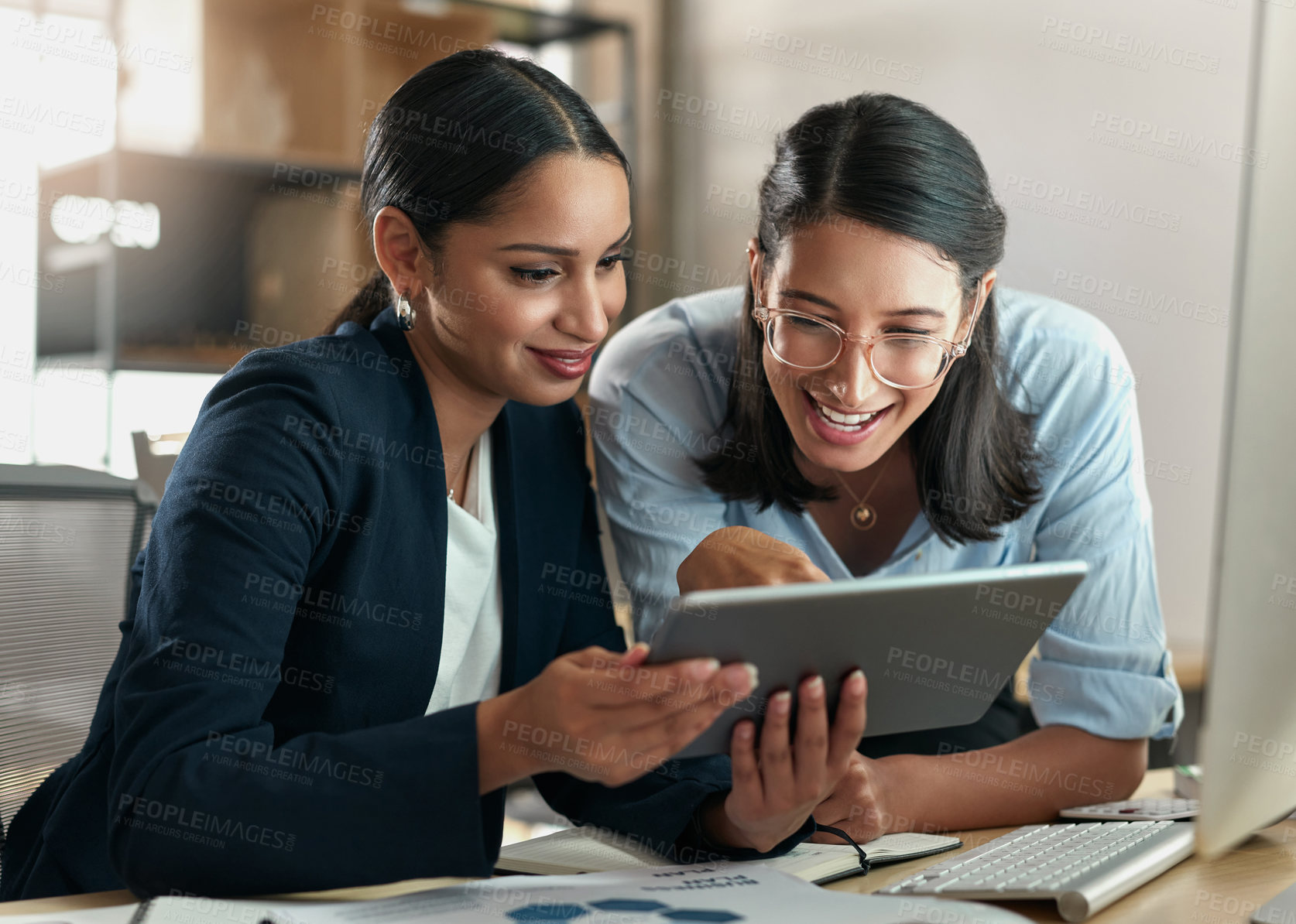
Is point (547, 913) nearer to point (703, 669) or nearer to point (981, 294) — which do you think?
point (703, 669)

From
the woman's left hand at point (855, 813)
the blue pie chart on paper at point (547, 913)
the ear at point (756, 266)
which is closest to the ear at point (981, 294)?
the ear at point (756, 266)

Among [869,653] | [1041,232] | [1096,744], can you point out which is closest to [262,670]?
[869,653]

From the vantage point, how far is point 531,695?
0.77 metres

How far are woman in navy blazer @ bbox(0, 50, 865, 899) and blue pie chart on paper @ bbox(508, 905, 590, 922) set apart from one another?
0.07m

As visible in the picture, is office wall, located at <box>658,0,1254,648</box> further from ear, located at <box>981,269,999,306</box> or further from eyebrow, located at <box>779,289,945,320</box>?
eyebrow, located at <box>779,289,945,320</box>

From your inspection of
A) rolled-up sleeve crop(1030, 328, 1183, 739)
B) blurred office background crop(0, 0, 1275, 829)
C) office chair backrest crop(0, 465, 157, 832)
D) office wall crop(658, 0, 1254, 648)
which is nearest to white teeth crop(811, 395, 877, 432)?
rolled-up sleeve crop(1030, 328, 1183, 739)

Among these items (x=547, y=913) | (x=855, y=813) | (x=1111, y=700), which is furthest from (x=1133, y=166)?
(x=547, y=913)

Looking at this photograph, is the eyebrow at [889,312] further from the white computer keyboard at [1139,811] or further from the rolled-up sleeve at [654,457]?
the white computer keyboard at [1139,811]

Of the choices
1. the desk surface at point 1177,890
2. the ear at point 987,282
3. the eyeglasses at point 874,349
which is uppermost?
the ear at point 987,282

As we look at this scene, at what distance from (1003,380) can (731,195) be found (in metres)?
2.03

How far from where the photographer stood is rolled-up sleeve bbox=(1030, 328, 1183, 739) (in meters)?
1.19

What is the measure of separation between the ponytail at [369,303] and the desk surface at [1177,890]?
2.02ft

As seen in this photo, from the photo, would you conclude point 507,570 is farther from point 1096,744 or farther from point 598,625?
point 1096,744

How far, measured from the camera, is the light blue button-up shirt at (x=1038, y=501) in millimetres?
1204
